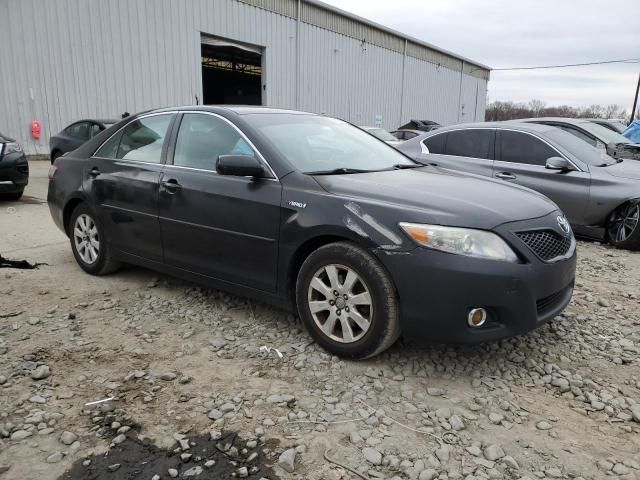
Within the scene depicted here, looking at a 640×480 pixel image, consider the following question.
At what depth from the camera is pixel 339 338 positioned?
312 centimetres

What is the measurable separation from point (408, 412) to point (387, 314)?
0.53 m

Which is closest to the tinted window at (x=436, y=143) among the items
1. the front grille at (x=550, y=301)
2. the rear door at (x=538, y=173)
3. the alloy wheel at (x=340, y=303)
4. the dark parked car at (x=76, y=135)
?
the rear door at (x=538, y=173)

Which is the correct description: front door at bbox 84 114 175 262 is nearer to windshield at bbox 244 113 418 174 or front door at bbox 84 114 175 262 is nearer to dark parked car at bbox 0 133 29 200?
windshield at bbox 244 113 418 174

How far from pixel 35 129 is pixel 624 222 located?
1597 centimetres

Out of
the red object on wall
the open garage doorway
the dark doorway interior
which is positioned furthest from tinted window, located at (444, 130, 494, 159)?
the dark doorway interior

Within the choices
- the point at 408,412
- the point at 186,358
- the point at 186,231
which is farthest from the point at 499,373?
the point at 186,231

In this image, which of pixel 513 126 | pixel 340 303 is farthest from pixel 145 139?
pixel 513 126

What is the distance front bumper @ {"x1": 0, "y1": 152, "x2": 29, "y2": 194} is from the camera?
8104mm

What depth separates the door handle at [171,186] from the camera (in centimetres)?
384

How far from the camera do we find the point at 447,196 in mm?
3043

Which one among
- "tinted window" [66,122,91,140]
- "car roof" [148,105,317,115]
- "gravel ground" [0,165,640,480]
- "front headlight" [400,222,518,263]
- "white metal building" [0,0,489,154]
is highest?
"white metal building" [0,0,489,154]

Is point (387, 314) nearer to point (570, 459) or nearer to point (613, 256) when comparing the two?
point (570, 459)

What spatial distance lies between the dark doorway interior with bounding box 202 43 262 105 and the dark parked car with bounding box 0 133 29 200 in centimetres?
1849

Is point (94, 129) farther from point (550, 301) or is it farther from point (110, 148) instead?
point (550, 301)
